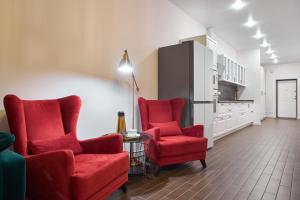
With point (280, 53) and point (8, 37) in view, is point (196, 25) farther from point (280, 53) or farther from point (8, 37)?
point (280, 53)

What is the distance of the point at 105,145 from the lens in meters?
2.07

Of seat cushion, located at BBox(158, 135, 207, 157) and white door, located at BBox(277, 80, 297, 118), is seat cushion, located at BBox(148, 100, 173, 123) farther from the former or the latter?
white door, located at BBox(277, 80, 297, 118)

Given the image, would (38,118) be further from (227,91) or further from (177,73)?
(227,91)

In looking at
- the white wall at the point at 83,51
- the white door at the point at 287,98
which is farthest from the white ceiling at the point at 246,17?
the white door at the point at 287,98

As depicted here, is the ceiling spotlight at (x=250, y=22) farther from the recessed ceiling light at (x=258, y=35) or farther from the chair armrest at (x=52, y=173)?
the chair armrest at (x=52, y=173)

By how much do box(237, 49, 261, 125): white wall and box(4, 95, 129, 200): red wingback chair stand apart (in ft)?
23.3

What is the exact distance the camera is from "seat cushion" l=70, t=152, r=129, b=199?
1414 mm

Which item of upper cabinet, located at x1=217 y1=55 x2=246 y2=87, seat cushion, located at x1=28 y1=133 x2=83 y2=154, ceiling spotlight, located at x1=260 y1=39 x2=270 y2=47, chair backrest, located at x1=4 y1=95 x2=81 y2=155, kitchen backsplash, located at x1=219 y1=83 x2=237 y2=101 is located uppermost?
ceiling spotlight, located at x1=260 y1=39 x2=270 y2=47

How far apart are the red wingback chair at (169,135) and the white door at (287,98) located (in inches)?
375

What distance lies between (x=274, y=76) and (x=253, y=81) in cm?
382

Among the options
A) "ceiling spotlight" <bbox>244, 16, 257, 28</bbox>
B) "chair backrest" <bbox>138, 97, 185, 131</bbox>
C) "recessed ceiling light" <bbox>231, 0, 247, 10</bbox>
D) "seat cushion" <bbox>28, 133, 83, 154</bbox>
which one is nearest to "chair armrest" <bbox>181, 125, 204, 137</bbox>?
"chair backrest" <bbox>138, 97, 185, 131</bbox>

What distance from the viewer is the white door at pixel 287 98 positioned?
10.2 m

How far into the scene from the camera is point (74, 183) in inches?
55.2

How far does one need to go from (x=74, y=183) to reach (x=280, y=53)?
933cm
